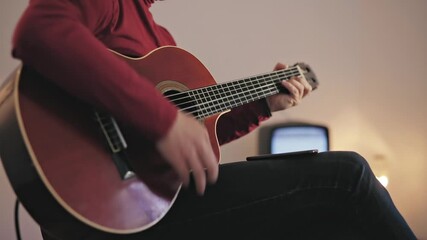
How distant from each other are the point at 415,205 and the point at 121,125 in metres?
1.69

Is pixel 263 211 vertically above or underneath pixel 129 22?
underneath

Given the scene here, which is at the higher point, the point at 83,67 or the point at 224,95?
the point at 83,67

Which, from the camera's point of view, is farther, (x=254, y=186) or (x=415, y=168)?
(x=415, y=168)

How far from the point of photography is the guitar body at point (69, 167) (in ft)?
1.58

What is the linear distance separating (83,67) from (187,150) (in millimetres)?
168

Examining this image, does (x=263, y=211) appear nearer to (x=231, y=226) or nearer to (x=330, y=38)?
(x=231, y=226)

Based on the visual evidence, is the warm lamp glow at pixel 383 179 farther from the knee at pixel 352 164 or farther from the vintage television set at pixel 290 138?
the knee at pixel 352 164

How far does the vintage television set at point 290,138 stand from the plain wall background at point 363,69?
0.03 m

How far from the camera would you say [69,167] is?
0.50 metres

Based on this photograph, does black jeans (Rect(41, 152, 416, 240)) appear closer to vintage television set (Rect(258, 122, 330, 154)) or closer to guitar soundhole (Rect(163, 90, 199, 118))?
guitar soundhole (Rect(163, 90, 199, 118))

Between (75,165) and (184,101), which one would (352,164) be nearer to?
(184,101)

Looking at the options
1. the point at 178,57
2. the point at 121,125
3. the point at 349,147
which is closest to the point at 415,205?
the point at 349,147

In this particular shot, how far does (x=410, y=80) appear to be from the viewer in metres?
1.81

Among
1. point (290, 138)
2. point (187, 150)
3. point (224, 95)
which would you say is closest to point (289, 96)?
point (224, 95)
